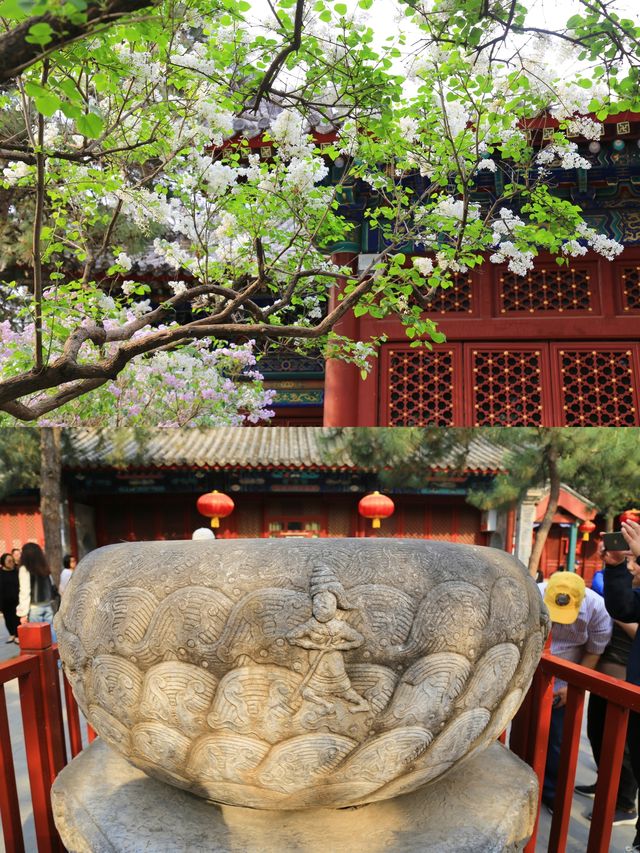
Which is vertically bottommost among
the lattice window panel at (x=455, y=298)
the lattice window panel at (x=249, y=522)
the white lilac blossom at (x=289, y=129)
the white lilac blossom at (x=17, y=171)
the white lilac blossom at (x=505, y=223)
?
the lattice window panel at (x=249, y=522)

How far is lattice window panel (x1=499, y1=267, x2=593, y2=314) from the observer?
6.16 meters

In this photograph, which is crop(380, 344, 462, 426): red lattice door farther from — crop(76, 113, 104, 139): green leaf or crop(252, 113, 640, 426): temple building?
crop(76, 113, 104, 139): green leaf

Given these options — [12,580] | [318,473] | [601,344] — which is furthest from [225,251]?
[601,344]

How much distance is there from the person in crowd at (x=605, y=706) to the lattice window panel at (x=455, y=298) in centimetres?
380

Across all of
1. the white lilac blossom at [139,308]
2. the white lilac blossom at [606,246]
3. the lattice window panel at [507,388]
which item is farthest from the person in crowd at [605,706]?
the white lilac blossom at [139,308]

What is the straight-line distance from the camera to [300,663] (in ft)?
4.91

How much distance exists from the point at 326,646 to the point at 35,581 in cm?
291

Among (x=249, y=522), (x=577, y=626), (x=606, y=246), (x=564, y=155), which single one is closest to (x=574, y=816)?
(x=577, y=626)

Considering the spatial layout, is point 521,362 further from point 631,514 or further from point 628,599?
point 628,599

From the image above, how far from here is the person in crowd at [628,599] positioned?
8.27 feet

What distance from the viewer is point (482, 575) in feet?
5.54

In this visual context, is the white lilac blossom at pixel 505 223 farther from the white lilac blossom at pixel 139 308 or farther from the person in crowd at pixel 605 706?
the white lilac blossom at pixel 139 308

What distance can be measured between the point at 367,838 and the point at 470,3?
11.9ft

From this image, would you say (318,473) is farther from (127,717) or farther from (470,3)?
(470,3)
